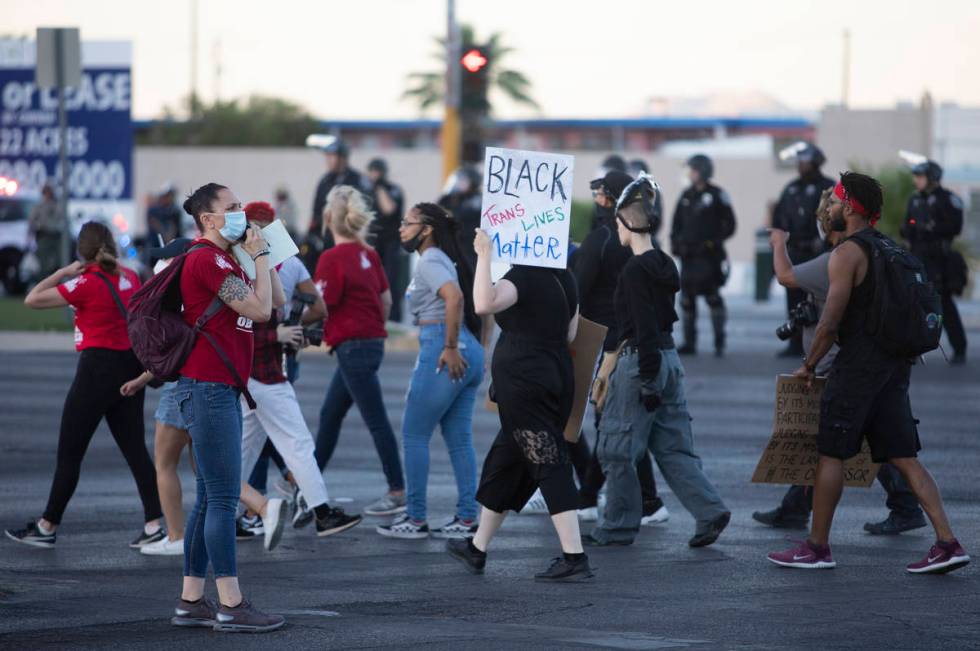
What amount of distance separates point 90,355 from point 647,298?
3.04 meters

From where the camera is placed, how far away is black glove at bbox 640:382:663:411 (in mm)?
8742

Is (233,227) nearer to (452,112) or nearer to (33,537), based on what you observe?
(33,537)

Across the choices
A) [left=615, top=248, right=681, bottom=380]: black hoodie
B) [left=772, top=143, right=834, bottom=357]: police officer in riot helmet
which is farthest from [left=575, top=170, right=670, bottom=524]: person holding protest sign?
[left=772, top=143, right=834, bottom=357]: police officer in riot helmet

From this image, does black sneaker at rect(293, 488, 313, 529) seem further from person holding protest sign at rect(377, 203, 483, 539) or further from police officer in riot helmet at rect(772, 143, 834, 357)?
police officer in riot helmet at rect(772, 143, 834, 357)

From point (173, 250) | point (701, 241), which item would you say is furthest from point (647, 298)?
point (701, 241)

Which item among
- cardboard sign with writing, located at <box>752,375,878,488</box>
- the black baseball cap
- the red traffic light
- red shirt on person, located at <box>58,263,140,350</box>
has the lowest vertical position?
cardboard sign with writing, located at <box>752,375,878,488</box>

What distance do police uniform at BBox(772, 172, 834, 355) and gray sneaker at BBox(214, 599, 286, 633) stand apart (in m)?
11.1

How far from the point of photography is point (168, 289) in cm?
692

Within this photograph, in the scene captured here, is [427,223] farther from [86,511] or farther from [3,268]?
[3,268]

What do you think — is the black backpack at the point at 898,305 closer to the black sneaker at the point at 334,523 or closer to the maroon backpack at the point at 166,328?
the black sneaker at the point at 334,523

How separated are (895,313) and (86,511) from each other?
16.4 feet

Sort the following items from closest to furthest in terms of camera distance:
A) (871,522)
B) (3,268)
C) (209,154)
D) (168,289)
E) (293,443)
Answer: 1. (168,289)
2. (293,443)
3. (871,522)
4. (3,268)
5. (209,154)

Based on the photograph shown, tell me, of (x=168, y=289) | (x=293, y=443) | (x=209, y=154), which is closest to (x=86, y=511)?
(x=293, y=443)

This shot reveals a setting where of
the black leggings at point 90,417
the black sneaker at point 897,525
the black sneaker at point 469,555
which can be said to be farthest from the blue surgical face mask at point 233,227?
the black sneaker at point 897,525
